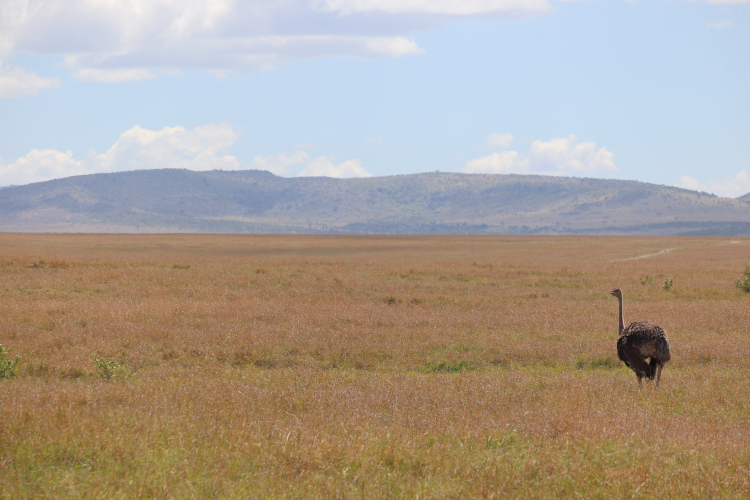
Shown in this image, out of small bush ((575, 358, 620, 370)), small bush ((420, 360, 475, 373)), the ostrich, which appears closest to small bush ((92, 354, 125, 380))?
small bush ((420, 360, 475, 373))

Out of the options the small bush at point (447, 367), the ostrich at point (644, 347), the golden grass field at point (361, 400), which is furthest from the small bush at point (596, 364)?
the ostrich at point (644, 347)

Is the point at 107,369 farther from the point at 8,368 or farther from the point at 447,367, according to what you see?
the point at 447,367

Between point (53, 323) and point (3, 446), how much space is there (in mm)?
11313

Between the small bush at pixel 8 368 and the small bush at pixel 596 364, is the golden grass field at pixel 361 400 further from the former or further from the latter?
the small bush at pixel 8 368

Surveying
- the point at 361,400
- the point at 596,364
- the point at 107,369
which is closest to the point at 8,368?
the point at 107,369

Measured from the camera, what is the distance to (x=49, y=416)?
7102 mm

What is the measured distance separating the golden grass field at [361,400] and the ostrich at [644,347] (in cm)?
34

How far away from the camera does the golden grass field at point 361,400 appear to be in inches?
231

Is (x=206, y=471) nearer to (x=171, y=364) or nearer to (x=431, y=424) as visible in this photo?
(x=431, y=424)

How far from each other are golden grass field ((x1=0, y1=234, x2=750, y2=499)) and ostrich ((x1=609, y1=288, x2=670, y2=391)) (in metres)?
0.34

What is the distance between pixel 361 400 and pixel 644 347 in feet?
16.1

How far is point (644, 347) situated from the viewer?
1072cm

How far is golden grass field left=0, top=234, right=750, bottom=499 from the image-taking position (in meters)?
5.87

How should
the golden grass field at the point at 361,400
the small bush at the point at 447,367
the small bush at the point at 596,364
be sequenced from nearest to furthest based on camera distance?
the golden grass field at the point at 361,400, the small bush at the point at 447,367, the small bush at the point at 596,364
